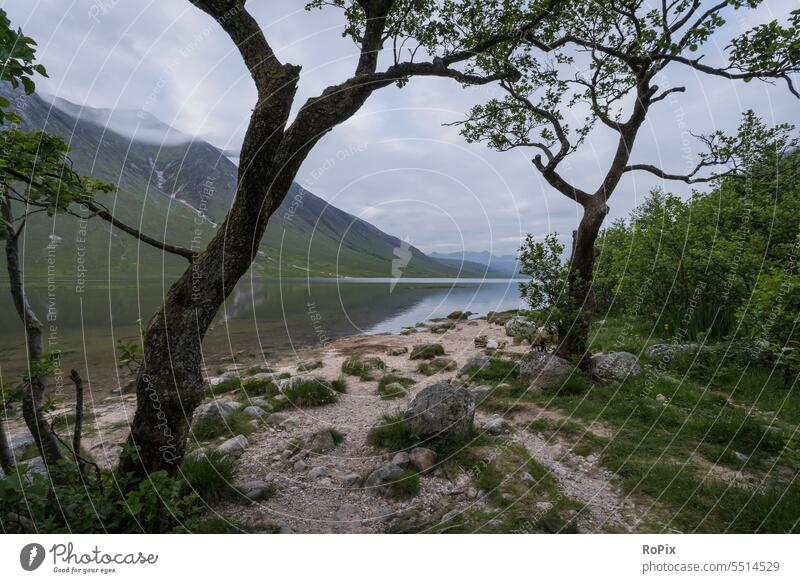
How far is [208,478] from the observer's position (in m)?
5.06

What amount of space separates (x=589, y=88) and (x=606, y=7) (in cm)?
219

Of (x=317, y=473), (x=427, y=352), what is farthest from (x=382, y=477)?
(x=427, y=352)

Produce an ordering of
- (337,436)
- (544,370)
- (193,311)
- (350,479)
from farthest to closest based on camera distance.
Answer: (544,370) → (337,436) → (350,479) → (193,311)

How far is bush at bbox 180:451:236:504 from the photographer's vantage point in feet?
16.3

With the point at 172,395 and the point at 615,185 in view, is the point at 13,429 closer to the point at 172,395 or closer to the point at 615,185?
the point at 172,395

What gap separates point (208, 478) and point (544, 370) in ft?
25.8

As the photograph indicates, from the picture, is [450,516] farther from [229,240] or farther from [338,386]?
[338,386]

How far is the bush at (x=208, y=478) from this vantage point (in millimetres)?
4957

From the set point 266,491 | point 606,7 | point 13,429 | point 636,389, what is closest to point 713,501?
point 636,389

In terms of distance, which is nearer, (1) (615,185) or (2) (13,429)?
(2) (13,429)

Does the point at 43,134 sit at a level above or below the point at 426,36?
below

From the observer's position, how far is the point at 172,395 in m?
4.18

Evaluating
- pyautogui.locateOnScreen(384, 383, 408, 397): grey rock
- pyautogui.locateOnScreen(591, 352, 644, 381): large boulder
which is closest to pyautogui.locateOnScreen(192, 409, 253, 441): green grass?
pyautogui.locateOnScreen(384, 383, 408, 397): grey rock

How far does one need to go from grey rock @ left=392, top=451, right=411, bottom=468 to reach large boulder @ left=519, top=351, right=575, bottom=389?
4617 millimetres
